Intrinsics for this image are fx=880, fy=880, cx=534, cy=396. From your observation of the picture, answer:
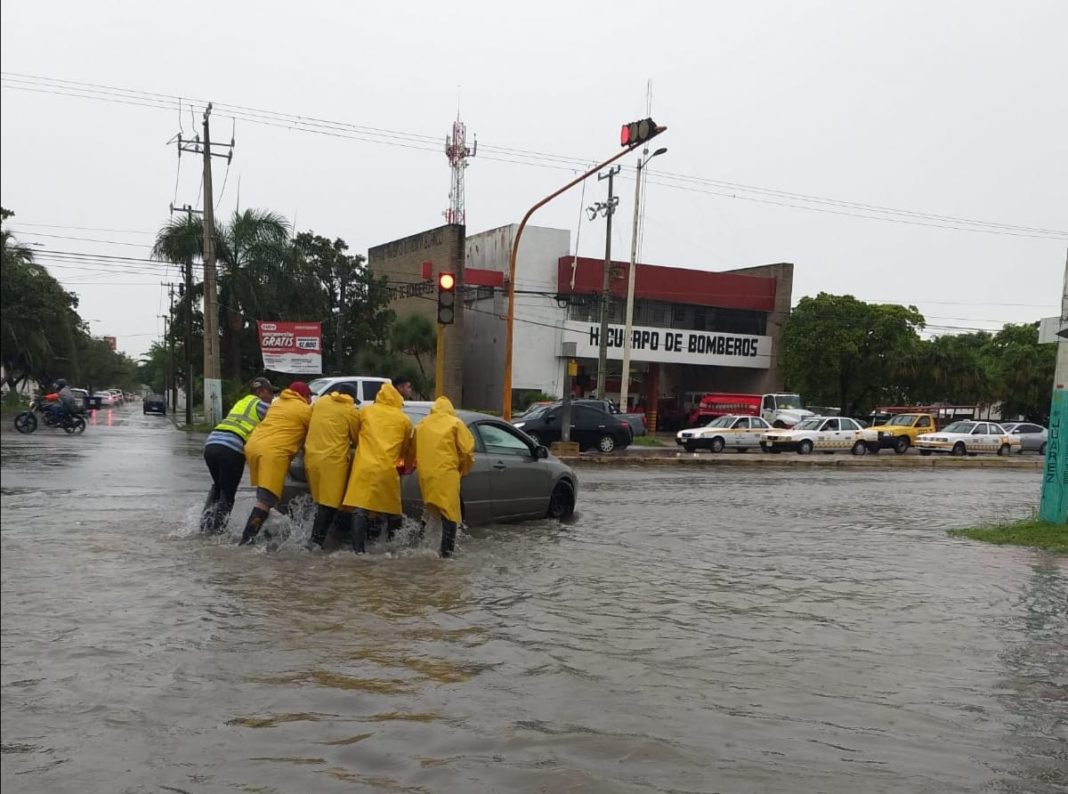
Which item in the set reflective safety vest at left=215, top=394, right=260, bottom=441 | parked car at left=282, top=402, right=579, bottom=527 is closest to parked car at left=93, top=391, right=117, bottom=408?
parked car at left=282, top=402, right=579, bottom=527

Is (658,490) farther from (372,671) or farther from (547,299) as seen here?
(547,299)

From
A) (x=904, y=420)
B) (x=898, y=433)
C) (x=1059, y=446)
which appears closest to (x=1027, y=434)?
(x=904, y=420)

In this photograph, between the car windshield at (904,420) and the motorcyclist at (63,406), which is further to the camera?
the car windshield at (904,420)

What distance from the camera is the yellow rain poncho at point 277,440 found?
816 centimetres

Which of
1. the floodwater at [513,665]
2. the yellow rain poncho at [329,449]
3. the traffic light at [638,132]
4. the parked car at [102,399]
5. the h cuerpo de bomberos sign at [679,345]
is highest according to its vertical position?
the traffic light at [638,132]

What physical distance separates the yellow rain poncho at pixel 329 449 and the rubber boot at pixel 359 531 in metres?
0.22

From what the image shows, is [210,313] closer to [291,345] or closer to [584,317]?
A: [291,345]

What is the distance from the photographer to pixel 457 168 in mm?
48500

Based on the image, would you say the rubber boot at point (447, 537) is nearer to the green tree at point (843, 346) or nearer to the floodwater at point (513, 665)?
the floodwater at point (513, 665)

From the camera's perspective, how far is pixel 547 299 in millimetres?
41969

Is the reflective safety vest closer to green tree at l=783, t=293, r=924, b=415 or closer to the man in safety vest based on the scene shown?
the man in safety vest

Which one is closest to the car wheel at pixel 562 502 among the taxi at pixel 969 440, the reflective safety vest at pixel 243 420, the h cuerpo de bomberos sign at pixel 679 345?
the reflective safety vest at pixel 243 420

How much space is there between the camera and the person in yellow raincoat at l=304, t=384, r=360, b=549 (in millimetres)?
8148

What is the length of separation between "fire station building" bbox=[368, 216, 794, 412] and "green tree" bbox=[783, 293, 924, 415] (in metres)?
1.62
